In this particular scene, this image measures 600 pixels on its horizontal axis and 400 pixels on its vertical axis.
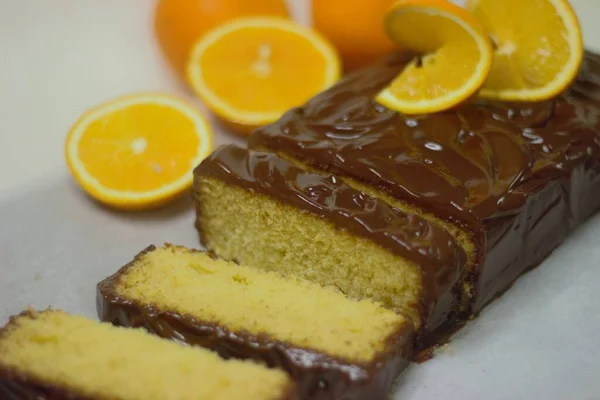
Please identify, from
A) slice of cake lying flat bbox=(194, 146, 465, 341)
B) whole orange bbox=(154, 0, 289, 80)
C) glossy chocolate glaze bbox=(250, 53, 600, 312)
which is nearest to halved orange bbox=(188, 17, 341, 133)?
whole orange bbox=(154, 0, 289, 80)

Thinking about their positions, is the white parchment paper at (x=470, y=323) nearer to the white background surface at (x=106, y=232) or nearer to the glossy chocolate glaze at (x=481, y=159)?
the white background surface at (x=106, y=232)

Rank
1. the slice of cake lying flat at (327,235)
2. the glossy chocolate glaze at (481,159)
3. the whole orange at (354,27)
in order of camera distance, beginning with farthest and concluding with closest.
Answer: the whole orange at (354,27), the glossy chocolate glaze at (481,159), the slice of cake lying flat at (327,235)

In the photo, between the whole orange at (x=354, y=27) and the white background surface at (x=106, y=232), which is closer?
the white background surface at (x=106, y=232)

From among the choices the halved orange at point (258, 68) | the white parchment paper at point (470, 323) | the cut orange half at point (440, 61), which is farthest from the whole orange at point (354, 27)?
the white parchment paper at point (470, 323)

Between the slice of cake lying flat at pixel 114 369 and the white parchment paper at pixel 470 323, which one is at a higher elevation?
the slice of cake lying flat at pixel 114 369

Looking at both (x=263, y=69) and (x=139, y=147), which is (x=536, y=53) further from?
(x=139, y=147)

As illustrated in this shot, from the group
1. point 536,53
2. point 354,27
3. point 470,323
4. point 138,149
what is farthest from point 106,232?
point 536,53

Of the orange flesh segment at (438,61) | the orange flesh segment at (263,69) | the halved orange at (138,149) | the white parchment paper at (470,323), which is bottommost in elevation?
the white parchment paper at (470,323)
